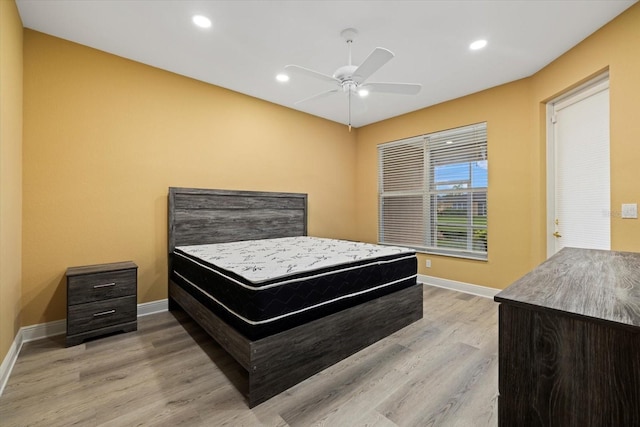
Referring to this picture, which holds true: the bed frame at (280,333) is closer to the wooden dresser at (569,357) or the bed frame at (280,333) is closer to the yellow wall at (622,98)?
the wooden dresser at (569,357)

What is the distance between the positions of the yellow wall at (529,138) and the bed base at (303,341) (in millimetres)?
1837

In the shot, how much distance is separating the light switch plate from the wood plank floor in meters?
1.51

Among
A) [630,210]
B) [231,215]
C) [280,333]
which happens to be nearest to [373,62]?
[280,333]

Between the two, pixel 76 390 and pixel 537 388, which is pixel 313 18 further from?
pixel 76 390

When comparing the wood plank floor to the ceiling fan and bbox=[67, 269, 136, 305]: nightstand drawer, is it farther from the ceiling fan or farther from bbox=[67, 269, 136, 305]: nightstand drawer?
the ceiling fan

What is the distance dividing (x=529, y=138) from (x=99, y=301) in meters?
5.02

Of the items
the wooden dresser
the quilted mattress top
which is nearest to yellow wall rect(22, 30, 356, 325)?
the quilted mattress top

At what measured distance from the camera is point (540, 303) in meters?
0.89

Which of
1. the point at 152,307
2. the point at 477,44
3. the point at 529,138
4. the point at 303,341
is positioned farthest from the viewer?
the point at 529,138

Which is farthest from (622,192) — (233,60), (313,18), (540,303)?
(233,60)

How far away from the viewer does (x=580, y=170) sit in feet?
9.68

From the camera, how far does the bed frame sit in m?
1.77

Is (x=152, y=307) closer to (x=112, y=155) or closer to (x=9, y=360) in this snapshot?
(x=9, y=360)

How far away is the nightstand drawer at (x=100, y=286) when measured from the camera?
2422 millimetres
